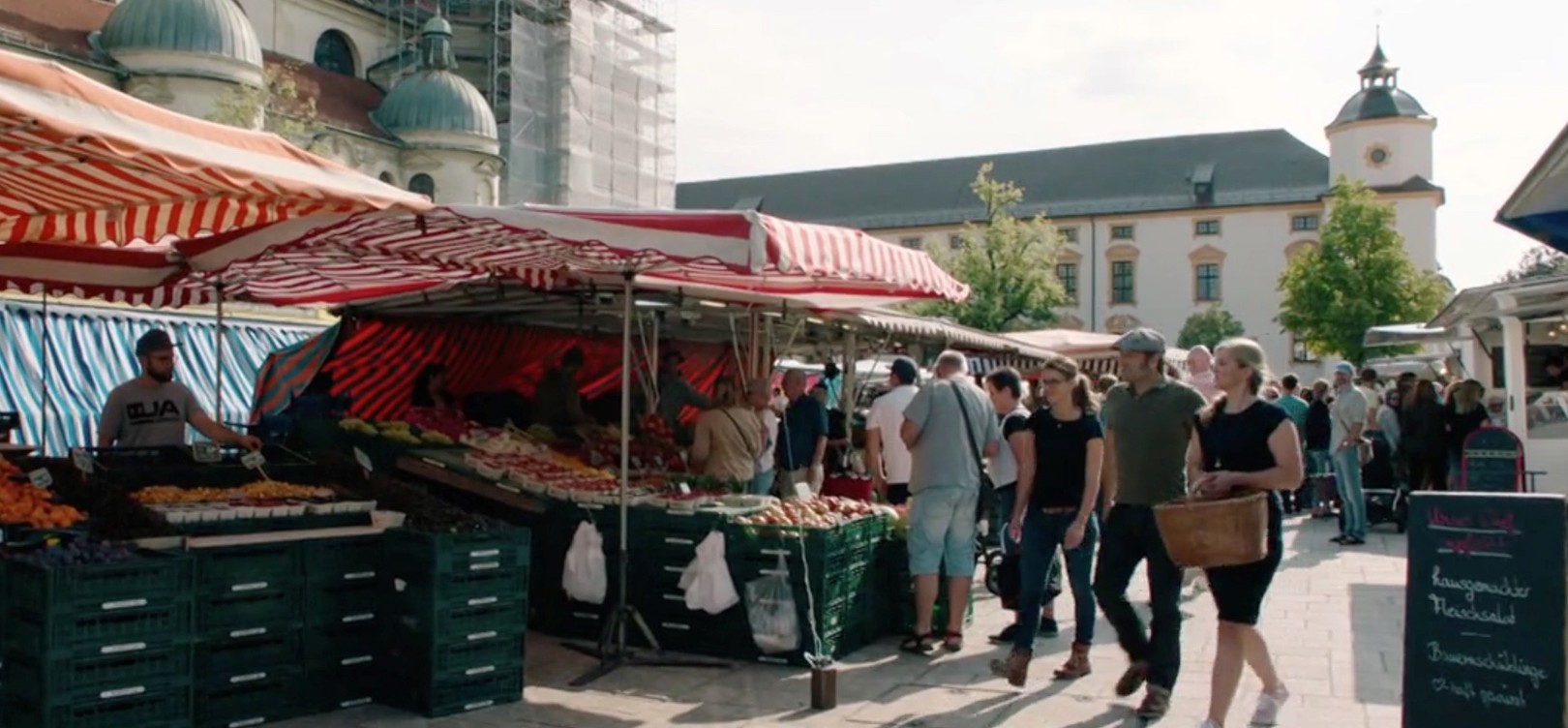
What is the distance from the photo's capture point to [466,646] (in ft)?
19.1

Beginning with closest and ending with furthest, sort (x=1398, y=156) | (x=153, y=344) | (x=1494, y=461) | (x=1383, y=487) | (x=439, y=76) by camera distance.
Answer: (x=153, y=344) → (x=1494, y=461) → (x=1383, y=487) → (x=439, y=76) → (x=1398, y=156)

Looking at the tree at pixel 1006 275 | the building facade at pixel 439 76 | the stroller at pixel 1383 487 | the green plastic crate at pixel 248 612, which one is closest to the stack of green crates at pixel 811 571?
the green plastic crate at pixel 248 612

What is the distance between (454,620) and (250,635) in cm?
86

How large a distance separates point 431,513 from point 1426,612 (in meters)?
4.31

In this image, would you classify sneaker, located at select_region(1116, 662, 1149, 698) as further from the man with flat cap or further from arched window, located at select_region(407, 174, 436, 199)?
arched window, located at select_region(407, 174, 436, 199)

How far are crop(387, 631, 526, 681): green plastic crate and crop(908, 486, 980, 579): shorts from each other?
2.23 m

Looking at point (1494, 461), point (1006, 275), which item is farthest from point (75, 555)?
point (1006, 275)

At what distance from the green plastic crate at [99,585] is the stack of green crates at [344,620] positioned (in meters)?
0.72

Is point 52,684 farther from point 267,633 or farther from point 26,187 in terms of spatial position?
point 26,187

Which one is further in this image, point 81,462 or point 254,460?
point 254,460

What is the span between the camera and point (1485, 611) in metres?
4.59

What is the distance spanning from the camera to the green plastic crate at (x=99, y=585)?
4750 millimetres

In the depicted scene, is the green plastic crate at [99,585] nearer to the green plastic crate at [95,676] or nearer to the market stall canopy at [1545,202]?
the green plastic crate at [95,676]

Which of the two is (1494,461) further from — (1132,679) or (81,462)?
(81,462)
